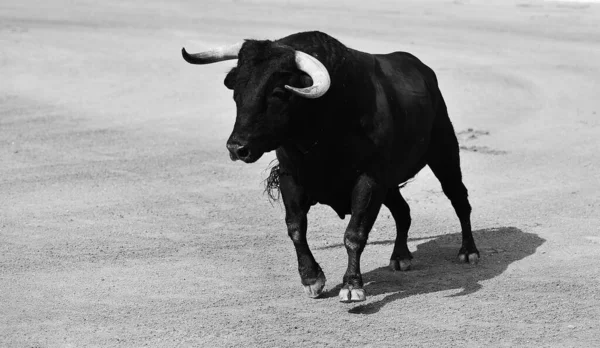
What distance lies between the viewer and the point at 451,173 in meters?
9.94

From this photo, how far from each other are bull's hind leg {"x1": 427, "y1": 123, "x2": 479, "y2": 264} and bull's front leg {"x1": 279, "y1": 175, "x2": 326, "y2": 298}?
1.67 m

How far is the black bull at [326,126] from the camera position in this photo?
25.7 feet

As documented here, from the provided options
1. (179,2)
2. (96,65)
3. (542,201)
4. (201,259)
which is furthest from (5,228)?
(179,2)

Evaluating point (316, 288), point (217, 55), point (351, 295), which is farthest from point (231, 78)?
point (351, 295)

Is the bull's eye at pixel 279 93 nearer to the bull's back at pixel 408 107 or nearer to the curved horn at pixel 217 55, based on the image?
the curved horn at pixel 217 55

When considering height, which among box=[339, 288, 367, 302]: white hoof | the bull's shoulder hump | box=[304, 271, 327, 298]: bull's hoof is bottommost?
box=[304, 271, 327, 298]: bull's hoof

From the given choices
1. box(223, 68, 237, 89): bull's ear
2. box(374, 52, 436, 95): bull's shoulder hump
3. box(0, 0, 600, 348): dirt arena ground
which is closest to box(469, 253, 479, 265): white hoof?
box(0, 0, 600, 348): dirt arena ground

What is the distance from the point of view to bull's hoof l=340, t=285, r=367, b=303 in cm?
819

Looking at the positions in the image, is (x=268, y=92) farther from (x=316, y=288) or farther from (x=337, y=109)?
(x=316, y=288)

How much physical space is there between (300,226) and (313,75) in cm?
144

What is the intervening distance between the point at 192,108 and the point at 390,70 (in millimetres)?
9246

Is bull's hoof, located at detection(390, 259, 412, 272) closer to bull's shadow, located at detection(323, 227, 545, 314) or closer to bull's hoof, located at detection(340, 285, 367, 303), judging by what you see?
bull's shadow, located at detection(323, 227, 545, 314)

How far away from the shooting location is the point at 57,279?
915cm

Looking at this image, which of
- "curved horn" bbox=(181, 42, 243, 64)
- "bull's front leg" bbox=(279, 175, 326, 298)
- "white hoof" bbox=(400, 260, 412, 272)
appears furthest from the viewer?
"white hoof" bbox=(400, 260, 412, 272)
